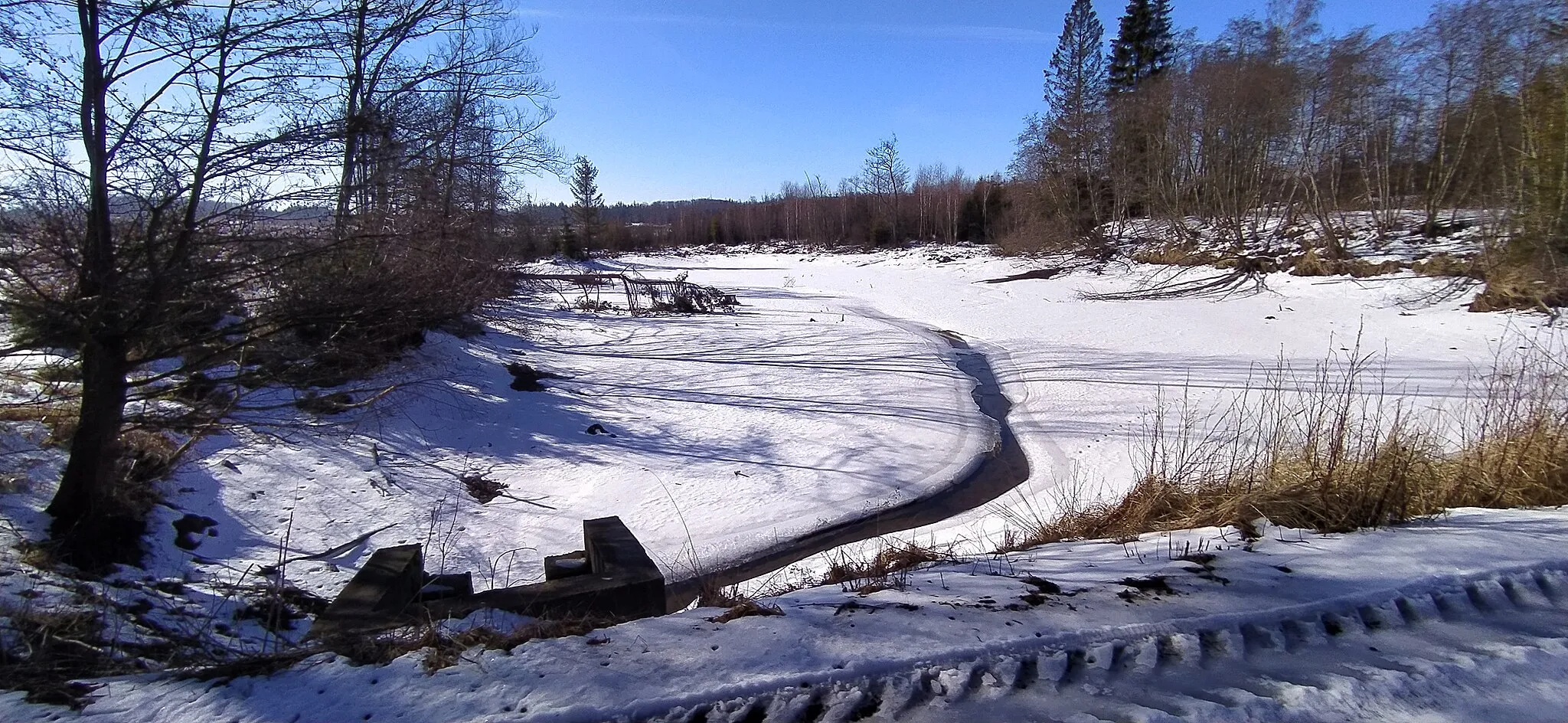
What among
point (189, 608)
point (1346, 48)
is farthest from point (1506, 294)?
point (189, 608)

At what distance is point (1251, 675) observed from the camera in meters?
2.30

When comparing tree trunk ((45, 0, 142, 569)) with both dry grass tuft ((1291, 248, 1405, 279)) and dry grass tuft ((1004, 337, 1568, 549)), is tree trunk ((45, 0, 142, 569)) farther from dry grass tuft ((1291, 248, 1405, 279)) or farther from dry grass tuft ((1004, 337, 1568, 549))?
dry grass tuft ((1291, 248, 1405, 279))

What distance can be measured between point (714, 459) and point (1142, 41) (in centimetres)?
4299

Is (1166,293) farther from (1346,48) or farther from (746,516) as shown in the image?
(746,516)

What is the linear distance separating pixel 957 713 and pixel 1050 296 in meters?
23.1

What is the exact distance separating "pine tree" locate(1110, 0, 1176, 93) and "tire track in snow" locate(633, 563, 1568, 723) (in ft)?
146

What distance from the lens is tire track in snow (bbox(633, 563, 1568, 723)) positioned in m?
2.10

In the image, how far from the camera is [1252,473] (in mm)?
4609

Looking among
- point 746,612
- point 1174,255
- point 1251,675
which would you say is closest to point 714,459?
point 746,612

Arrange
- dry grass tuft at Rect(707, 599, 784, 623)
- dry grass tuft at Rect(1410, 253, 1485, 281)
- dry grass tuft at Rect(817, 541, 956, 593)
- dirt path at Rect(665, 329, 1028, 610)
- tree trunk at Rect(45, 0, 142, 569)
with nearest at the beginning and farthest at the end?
dry grass tuft at Rect(707, 599, 784, 623) → dry grass tuft at Rect(817, 541, 956, 593) → tree trunk at Rect(45, 0, 142, 569) → dirt path at Rect(665, 329, 1028, 610) → dry grass tuft at Rect(1410, 253, 1485, 281)

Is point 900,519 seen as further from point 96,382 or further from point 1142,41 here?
point 1142,41

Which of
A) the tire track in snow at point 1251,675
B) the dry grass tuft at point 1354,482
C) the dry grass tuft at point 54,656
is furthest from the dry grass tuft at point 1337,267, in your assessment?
the dry grass tuft at point 54,656

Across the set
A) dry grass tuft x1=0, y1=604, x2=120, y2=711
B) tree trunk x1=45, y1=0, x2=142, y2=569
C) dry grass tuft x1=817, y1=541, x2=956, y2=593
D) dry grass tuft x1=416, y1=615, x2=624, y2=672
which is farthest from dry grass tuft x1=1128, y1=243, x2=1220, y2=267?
dry grass tuft x1=0, y1=604, x2=120, y2=711

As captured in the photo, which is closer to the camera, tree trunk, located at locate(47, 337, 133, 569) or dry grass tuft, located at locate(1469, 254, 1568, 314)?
tree trunk, located at locate(47, 337, 133, 569)
